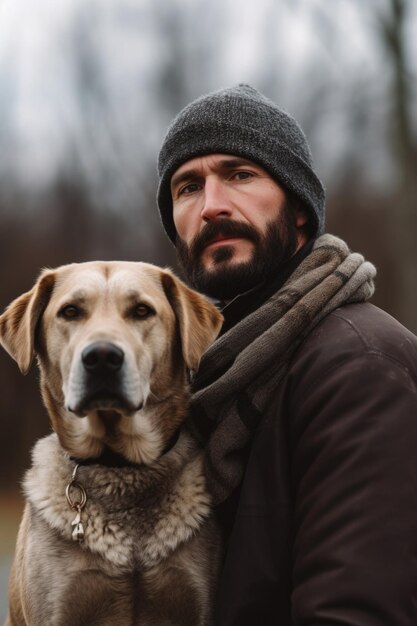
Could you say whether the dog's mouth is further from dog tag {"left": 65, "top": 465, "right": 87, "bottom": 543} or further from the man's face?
the man's face

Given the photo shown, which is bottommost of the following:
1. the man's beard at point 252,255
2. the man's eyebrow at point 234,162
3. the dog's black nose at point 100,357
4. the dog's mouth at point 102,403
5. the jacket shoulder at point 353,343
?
the dog's mouth at point 102,403

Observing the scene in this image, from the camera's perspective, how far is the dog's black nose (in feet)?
9.71

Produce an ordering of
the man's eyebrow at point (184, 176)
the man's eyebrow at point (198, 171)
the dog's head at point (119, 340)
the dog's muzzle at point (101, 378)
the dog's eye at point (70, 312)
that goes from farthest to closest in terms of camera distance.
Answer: the man's eyebrow at point (184, 176) < the man's eyebrow at point (198, 171) < the dog's eye at point (70, 312) < the dog's head at point (119, 340) < the dog's muzzle at point (101, 378)

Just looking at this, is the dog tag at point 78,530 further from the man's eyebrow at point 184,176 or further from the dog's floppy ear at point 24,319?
the man's eyebrow at point 184,176

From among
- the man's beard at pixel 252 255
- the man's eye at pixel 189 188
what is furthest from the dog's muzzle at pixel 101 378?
the man's eye at pixel 189 188

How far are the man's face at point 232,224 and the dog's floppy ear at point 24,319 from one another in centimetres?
64

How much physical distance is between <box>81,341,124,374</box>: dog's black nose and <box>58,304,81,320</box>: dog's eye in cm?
37

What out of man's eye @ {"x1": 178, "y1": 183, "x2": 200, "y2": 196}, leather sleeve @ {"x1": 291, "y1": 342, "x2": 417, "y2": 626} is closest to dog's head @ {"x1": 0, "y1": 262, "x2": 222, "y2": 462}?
man's eye @ {"x1": 178, "y1": 183, "x2": 200, "y2": 196}

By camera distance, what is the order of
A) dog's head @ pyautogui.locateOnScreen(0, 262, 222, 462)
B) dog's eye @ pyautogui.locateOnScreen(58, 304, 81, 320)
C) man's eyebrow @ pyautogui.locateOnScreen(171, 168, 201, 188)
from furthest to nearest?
man's eyebrow @ pyautogui.locateOnScreen(171, 168, 201, 188)
dog's eye @ pyautogui.locateOnScreen(58, 304, 81, 320)
dog's head @ pyautogui.locateOnScreen(0, 262, 222, 462)

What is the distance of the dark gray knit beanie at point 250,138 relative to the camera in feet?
11.5

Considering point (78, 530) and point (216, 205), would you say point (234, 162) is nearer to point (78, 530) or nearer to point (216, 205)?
point (216, 205)

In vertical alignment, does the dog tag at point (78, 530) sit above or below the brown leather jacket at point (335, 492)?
below

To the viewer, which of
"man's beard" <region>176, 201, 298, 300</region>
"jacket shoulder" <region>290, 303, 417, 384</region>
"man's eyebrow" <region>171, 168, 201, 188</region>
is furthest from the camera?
"man's eyebrow" <region>171, 168, 201, 188</region>

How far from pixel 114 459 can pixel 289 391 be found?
869mm
